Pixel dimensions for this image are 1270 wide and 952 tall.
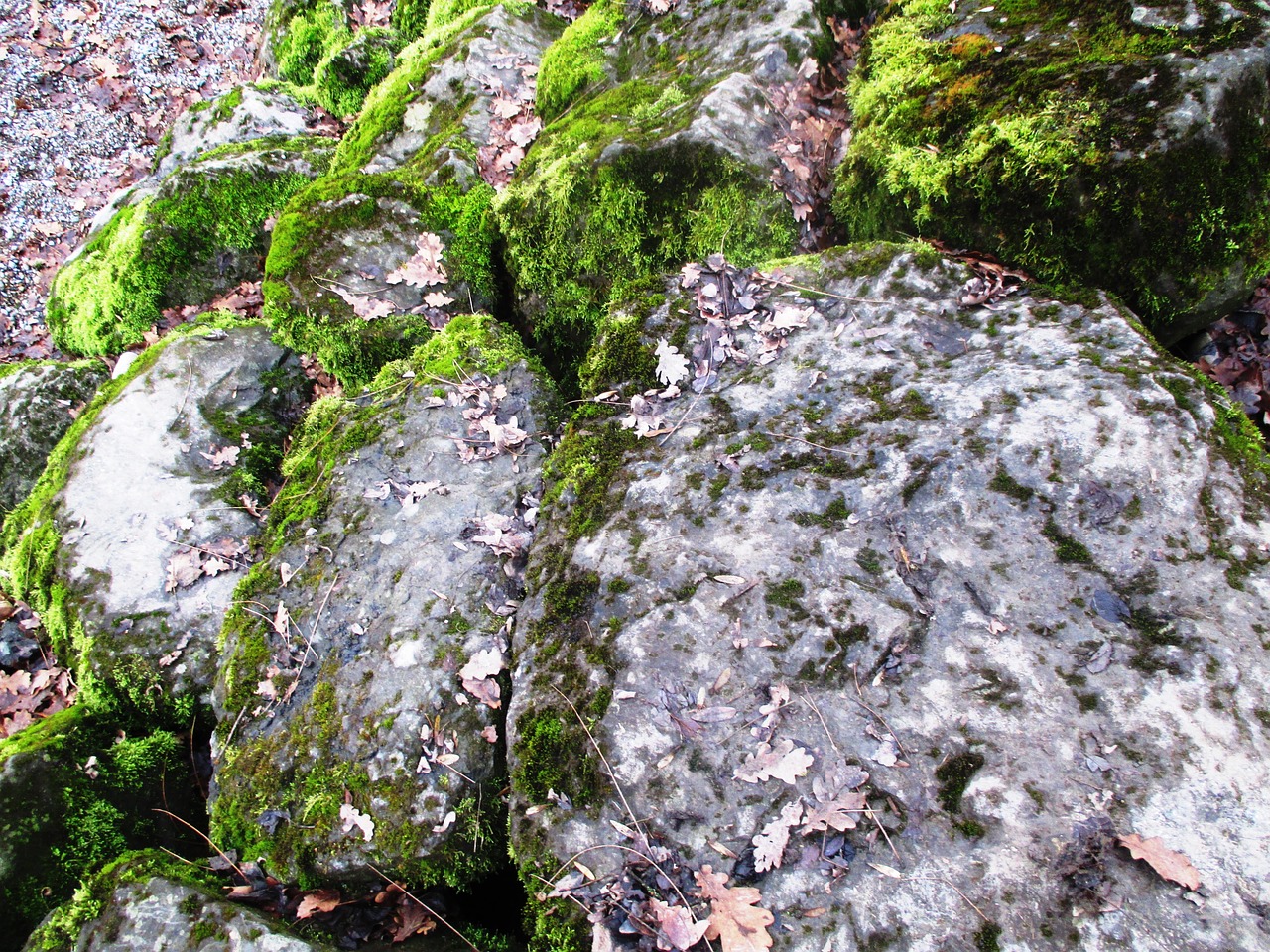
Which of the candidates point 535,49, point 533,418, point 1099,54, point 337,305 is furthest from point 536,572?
point 535,49

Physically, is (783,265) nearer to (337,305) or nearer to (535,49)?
(337,305)

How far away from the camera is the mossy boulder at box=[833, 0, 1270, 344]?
12.3 feet

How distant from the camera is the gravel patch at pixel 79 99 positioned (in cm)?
932

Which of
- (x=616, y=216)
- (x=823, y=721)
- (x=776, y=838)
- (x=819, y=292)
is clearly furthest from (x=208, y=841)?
(x=819, y=292)

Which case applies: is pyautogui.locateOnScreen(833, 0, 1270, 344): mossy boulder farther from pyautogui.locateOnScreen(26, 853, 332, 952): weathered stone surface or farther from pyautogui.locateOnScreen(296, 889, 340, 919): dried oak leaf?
pyautogui.locateOnScreen(26, 853, 332, 952): weathered stone surface

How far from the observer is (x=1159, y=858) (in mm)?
2385

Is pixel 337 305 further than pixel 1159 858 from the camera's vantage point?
Yes

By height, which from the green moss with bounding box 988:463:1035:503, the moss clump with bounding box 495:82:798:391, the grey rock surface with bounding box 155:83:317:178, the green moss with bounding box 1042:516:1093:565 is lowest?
the green moss with bounding box 1042:516:1093:565

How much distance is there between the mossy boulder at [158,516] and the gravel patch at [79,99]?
439 cm

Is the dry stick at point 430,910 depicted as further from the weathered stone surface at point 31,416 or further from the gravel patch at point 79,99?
the gravel patch at point 79,99

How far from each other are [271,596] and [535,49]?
6.78 meters

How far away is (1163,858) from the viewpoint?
239 centimetres

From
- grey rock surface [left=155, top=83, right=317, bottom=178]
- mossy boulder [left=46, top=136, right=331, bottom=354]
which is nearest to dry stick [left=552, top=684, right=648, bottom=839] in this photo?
mossy boulder [left=46, top=136, right=331, bottom=354]

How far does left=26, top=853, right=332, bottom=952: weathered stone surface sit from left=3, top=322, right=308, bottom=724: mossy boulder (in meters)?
1.28
